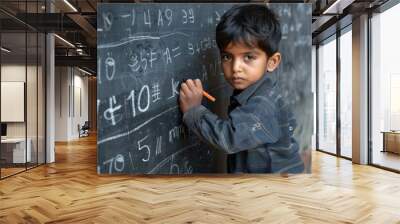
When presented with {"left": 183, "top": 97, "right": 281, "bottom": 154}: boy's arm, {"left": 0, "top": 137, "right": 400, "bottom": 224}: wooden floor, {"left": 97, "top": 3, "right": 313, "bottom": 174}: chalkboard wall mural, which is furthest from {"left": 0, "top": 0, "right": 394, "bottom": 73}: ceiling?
{"left": 0, "top": 137, "right": 400, "bottom": 224}: wooden floor

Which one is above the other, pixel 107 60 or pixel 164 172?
pixel 107 60

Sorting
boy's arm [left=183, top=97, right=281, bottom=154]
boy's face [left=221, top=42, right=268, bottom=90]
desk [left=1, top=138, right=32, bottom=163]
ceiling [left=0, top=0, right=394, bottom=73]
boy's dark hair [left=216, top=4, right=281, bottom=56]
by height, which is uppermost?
ceiling [left=0, top=0, right=394, bottom=73]

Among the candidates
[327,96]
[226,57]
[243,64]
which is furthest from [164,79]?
[327,96]

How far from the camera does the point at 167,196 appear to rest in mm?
5227

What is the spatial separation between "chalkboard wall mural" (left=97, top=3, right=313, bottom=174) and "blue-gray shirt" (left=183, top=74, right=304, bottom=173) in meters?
0.18

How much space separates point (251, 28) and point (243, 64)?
61cm

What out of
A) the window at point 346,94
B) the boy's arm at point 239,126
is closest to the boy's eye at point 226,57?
the boy's arm at point 239,126

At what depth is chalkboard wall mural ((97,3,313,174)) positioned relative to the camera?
6578mm

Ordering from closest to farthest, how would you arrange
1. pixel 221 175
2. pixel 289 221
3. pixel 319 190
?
1. pixel 289 221
2. pixel 319 190
3. pixel 221 175

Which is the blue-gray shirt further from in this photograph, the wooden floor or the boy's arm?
the wooden floor

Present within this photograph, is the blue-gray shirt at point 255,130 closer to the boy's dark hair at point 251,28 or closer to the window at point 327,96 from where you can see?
the boy's dark hair at point 251,28

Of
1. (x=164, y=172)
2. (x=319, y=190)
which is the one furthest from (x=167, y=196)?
(x=319, y=190)

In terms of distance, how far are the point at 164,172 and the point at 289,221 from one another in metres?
3.01

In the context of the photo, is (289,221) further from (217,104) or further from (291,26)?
(291,26)
